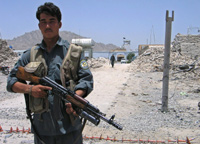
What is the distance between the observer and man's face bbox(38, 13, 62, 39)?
1.70m

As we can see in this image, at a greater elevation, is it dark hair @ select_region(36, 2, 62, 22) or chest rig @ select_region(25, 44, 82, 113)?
dark hair @ select_region(36, 2, 62, 22)

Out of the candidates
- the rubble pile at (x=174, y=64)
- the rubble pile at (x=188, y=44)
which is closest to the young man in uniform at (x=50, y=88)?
the rubble pile at (x=174, y=64)

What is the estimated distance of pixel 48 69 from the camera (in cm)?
176

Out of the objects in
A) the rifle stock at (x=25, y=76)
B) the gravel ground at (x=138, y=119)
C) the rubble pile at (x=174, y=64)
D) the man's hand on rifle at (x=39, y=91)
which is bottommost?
the gravel ground at (x=138, y=119)

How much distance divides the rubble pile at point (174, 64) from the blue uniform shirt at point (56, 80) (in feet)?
36.5

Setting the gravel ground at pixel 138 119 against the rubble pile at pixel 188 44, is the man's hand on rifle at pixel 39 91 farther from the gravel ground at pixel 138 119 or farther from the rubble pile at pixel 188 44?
the rubble pile at pixel 188 44

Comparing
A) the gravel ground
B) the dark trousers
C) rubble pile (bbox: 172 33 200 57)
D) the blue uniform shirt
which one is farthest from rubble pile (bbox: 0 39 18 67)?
the dark trousers

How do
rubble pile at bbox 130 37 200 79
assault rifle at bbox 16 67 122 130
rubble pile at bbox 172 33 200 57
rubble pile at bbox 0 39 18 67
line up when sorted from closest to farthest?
assault rifle at bbox 16 67 122 130
rubble pile at bbox 130 37 200 79
rubble pile at bbox 172 33 200 57
rubble pile at bbox 0 39 18 67

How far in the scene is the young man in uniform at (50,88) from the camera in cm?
162

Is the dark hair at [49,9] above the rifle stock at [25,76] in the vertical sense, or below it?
above

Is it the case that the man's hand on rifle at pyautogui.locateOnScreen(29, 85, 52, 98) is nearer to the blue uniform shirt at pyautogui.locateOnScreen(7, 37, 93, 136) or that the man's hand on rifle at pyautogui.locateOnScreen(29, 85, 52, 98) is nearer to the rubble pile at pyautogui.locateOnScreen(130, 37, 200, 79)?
the blue uniform shirt at pyautogui.locateOnScreen(7, 37, 93, 136)

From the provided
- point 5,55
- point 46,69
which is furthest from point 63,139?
point 5,55

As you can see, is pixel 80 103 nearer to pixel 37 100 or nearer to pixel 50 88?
pixel 50 88

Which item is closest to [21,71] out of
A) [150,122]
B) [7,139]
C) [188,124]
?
[7,139]
